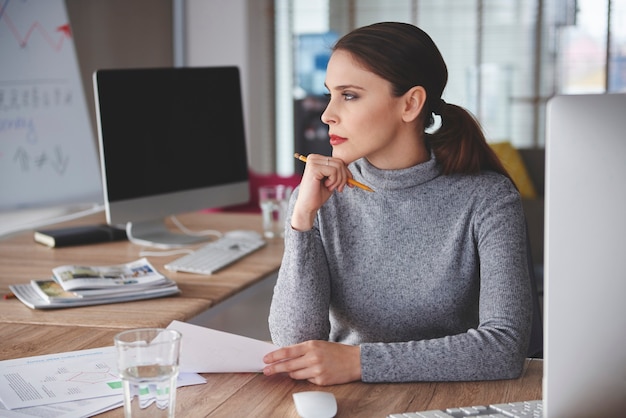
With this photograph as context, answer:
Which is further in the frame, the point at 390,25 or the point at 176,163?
the point at 176,163

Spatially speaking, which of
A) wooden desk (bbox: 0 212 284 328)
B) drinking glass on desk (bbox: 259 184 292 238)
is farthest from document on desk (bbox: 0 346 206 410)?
drinking glass on desk (bbox: 259 184 292 238)

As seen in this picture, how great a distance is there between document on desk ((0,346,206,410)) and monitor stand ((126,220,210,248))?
1100 millimetres

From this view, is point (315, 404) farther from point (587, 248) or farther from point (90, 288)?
point (90, 288)

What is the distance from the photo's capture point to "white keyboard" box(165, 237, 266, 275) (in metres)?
2.41

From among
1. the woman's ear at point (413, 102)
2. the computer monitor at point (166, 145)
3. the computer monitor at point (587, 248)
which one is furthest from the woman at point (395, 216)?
the computer monitor at point (166, 145)

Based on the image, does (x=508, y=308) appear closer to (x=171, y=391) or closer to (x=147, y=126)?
(x=171, y=391)

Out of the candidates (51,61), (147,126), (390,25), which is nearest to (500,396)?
(390,25)

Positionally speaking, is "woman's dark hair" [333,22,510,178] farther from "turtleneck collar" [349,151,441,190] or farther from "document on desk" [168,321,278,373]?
"document on desk" [168,321,278,373]

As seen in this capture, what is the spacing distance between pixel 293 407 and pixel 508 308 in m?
0.47

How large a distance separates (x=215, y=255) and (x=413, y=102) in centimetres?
97

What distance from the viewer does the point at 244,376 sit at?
1506mm

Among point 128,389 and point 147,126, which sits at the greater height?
point 147,126

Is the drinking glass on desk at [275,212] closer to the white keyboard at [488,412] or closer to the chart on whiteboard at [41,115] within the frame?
the chart on whiteboard at [41,115]

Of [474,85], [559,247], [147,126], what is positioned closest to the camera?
[559,247]
